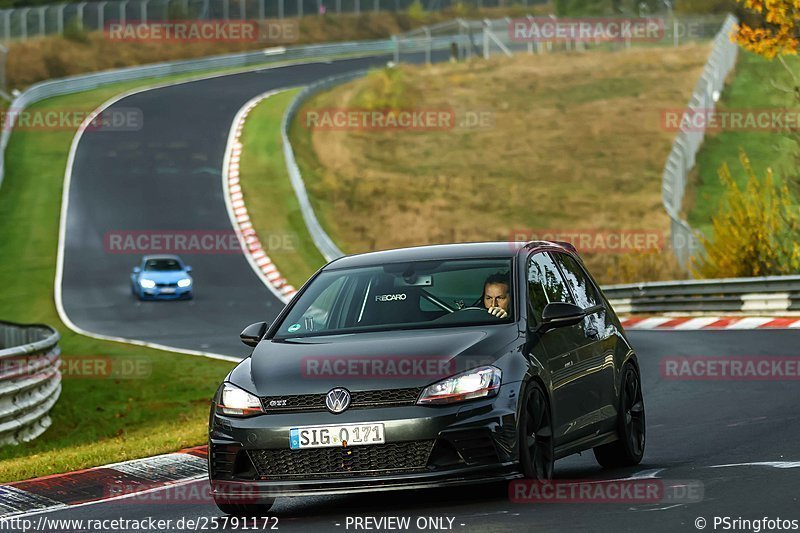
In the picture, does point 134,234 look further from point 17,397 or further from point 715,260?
point 17,397

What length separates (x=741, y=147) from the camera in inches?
2122

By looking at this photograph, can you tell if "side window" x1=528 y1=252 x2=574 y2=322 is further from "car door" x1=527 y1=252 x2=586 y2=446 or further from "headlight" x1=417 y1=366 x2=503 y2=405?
"headlight" x1=417 y1=366 x2=503 y2=405

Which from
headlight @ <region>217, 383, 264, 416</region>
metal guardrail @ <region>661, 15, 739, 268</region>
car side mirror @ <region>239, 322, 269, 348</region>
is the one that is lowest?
metal guardrail @ <region>661, 15, 739, 268</region>

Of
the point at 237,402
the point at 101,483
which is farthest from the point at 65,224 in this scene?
the point at 237,402

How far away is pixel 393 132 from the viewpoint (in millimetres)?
63844

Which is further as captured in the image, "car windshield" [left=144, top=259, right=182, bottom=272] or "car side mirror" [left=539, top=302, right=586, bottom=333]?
"car windshield" [left=144, top=259, right=182, bottom=272]

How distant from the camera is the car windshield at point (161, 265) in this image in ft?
128

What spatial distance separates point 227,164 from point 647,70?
2475 centimetres

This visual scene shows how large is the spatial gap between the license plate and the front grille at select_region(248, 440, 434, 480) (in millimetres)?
43

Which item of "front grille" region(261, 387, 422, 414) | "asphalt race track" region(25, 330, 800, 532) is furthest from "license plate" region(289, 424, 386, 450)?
"asphalt race track" region(25, 330, 800, 532)

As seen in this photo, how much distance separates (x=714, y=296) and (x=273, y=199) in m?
23.3

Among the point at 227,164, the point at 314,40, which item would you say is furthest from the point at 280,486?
the point at 314,40

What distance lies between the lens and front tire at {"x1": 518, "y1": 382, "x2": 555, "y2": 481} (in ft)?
29.7

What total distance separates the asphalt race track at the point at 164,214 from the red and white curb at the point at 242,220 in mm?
284
